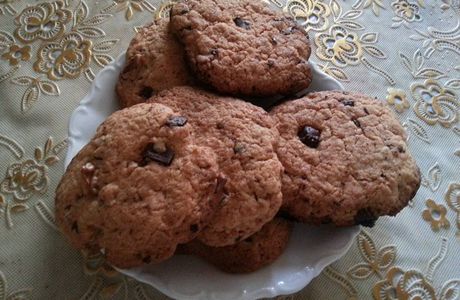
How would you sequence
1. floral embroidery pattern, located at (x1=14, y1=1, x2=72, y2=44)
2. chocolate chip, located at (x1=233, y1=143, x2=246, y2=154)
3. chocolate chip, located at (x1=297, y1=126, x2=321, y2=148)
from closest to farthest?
chocolate chip, located at (x1=233, y1=143, x2=246, y2=154), chocolate chip, located at (x1=297, y1=126, x2=321, y2=148), floral embroidery pattern, located at (x1=14, y1=1, x2=72, y2=44)

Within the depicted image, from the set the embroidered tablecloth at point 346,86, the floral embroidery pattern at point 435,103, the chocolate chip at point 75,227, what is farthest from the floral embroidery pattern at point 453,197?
the chocolate chip at point 75,227

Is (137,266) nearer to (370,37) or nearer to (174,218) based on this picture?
(174,218)

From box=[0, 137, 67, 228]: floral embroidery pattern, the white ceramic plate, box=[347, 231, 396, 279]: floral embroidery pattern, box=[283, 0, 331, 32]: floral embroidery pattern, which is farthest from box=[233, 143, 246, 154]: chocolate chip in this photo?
box=[283, 0, 331, 32]: floral embroidery pattern

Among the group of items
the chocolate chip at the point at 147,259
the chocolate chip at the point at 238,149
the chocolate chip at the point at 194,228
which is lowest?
the chocolate chip at the point at 147,259

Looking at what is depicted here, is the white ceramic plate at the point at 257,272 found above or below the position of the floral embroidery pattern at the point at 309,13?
below

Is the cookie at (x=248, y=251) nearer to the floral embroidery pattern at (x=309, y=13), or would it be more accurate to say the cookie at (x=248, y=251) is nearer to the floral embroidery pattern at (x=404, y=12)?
the floral embroidery pattern at (x=309, y=13)

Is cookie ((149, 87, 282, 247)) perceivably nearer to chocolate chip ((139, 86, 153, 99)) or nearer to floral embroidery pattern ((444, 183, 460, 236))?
chocolate chip ((139, 86, 153, 99))

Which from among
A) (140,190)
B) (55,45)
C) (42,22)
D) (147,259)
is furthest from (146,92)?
(42,22)
